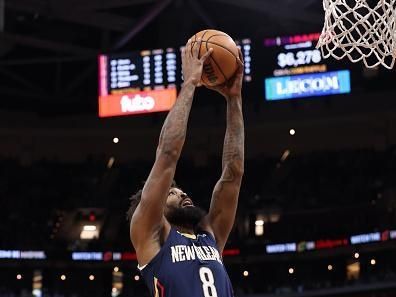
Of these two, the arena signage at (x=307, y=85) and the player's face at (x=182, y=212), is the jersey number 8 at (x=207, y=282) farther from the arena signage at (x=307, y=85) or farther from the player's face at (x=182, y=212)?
the arena signage at (x=307, y=85)

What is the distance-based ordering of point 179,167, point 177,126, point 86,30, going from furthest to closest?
point 179,167, point 86,30, point 177,126

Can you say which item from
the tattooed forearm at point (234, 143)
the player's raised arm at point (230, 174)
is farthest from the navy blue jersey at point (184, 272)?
the tattooed forearm at point (234, 143)

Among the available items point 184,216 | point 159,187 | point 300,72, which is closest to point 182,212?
point 184,216

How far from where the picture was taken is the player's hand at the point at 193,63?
10.4 feet

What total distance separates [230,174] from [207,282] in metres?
0.66

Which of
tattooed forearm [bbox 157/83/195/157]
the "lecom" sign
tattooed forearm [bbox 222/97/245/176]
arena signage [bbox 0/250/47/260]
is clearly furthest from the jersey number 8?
arena signage [bbox 0/250/47/260]

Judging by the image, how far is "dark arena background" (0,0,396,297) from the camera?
16156mm

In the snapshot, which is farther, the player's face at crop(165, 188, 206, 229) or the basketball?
the basketball

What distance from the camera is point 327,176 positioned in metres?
18.0

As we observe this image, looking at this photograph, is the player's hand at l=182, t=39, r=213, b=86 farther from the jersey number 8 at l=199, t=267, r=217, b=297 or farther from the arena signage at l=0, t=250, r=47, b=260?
the arena signage at l=0, t=250, r=47, b=260

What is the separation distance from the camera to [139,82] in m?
12.7

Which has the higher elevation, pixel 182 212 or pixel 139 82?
pixel 139 82

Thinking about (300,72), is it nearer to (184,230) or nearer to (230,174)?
(230,174)

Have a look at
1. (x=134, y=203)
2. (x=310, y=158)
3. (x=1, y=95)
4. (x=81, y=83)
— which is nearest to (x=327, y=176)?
(x=310, y=158)
